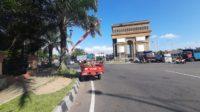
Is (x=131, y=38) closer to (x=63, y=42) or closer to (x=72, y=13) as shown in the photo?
(x=63, y=42)

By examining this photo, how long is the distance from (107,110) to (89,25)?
73.0 feet

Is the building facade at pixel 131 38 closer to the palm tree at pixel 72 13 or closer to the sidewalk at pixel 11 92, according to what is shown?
the palm tree at pixel 72 13

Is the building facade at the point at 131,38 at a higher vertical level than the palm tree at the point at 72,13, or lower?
higher

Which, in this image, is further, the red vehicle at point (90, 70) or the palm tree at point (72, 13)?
the red vehicle at point (90, 70)

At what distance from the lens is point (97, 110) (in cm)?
955

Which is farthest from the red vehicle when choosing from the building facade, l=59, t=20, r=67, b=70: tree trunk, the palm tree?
the building facade

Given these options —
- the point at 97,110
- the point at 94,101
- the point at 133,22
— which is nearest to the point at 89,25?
the point at 94,101

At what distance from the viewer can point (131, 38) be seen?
12625 cm

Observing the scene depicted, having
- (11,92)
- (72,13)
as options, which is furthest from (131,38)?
(11,92)

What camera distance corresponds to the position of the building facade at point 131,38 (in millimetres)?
123500

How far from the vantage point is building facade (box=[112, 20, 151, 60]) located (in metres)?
124

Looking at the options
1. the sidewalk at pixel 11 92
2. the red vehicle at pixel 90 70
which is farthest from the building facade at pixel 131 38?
the sidewalk at pixel 11 92

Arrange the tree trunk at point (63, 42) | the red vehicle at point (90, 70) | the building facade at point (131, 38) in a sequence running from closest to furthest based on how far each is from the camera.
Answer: the red vehicle at point (90, 70) < the tree trunk at point (63, 42) < the building facade at point (131, 38)

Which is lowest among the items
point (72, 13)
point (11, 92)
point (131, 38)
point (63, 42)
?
point (11, 92)
